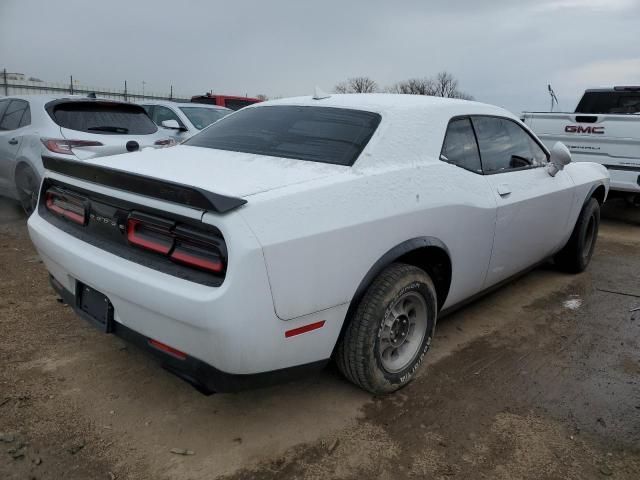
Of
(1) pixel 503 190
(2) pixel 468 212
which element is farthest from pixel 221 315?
(1) pixel 503 190

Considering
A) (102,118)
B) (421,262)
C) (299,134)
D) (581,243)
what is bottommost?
(581,243)

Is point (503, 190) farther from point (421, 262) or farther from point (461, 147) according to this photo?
point (421, 262)

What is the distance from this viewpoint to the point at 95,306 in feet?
8.03

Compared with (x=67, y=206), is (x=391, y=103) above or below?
above

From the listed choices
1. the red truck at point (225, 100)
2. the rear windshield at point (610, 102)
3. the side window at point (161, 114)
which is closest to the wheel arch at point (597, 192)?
the rear windshield at point (610, 102)

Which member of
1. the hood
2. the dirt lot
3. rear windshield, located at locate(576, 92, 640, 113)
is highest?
rear windshield, located at locate(576, 92, 640, 113)

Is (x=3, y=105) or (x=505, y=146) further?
(x=3, y=105)

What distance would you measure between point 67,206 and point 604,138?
6.90m

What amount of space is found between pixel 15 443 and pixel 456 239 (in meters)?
2.44

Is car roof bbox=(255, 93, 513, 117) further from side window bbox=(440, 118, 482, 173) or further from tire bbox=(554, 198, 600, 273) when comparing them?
tire bbox=(554, 198, 600, 273)

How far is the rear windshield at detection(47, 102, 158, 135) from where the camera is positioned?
218 inches

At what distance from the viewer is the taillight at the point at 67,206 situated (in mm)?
2627

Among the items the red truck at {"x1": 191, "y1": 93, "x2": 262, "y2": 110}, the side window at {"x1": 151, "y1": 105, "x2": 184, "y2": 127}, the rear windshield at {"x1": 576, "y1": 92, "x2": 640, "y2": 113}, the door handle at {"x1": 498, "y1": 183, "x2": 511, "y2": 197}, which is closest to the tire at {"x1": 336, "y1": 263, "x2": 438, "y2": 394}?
the door handle at {"x1": 498, "y1": 183, "x2": 511, "y2": 197}

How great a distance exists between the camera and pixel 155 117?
335 inches
